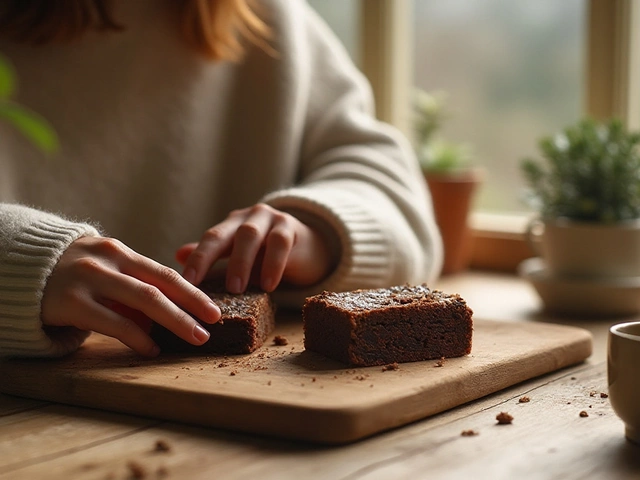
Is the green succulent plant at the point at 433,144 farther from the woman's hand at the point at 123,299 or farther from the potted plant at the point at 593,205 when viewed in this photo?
the woman's hand at the point at 123,299

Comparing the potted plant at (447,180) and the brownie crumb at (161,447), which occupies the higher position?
the potted plant at (447,180)

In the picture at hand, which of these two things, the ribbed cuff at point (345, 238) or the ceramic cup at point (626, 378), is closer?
the ceramic cup at point (626, 378)

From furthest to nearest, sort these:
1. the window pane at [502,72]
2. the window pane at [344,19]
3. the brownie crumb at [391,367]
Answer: the window pane at [344,19]
the window pane at [502,72]
the brownie crumb at [391,367]

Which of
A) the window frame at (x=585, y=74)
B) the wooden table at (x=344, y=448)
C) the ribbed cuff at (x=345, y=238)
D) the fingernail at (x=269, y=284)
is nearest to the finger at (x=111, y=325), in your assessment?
the wooden table at (x=344, y=448)

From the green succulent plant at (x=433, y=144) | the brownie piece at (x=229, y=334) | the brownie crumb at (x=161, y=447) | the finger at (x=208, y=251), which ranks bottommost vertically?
the brownie crumb at (x=161, y=447)

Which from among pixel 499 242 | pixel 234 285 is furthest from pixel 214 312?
pixel 499 242

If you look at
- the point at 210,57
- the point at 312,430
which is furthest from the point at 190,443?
the point at 210,57

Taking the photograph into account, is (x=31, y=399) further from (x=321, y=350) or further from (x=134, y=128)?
(x=134, y=128)

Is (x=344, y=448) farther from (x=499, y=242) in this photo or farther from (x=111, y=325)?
(x=499, y=242)
